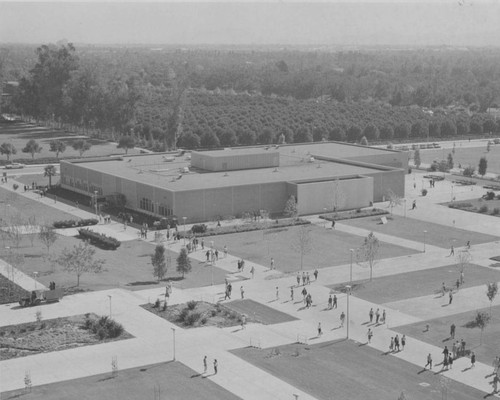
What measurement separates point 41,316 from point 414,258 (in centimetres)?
2411

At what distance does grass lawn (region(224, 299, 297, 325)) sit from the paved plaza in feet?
1.42

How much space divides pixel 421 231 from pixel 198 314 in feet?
86.9

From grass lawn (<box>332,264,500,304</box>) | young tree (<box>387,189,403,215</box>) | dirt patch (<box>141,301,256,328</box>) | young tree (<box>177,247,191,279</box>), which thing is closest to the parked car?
young tree (<box>387,189,403,215</box>)

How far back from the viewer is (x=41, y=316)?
43781 mm

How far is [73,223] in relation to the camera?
217 feet

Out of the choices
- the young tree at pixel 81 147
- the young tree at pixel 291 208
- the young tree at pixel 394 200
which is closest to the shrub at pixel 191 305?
the young tree at pixel 291 208

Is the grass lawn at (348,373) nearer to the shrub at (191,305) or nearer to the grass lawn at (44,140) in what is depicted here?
the shrub at (191,305)

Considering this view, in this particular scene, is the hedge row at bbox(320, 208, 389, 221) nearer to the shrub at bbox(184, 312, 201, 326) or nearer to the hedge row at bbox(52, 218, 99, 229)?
the hedge row at bbox(52, 218, 99, 229)

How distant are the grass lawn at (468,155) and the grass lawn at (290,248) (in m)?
40.2

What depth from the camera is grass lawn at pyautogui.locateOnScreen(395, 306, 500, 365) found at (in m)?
40.1

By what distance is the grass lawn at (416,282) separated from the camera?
48522 millimetres

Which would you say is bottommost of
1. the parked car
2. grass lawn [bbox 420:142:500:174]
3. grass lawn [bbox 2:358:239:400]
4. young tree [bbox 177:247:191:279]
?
grass lawn [bbox 420:142:500:174]

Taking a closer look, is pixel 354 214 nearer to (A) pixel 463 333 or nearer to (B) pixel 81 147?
(A) pixel 463 333

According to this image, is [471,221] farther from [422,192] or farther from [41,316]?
[41,316]
